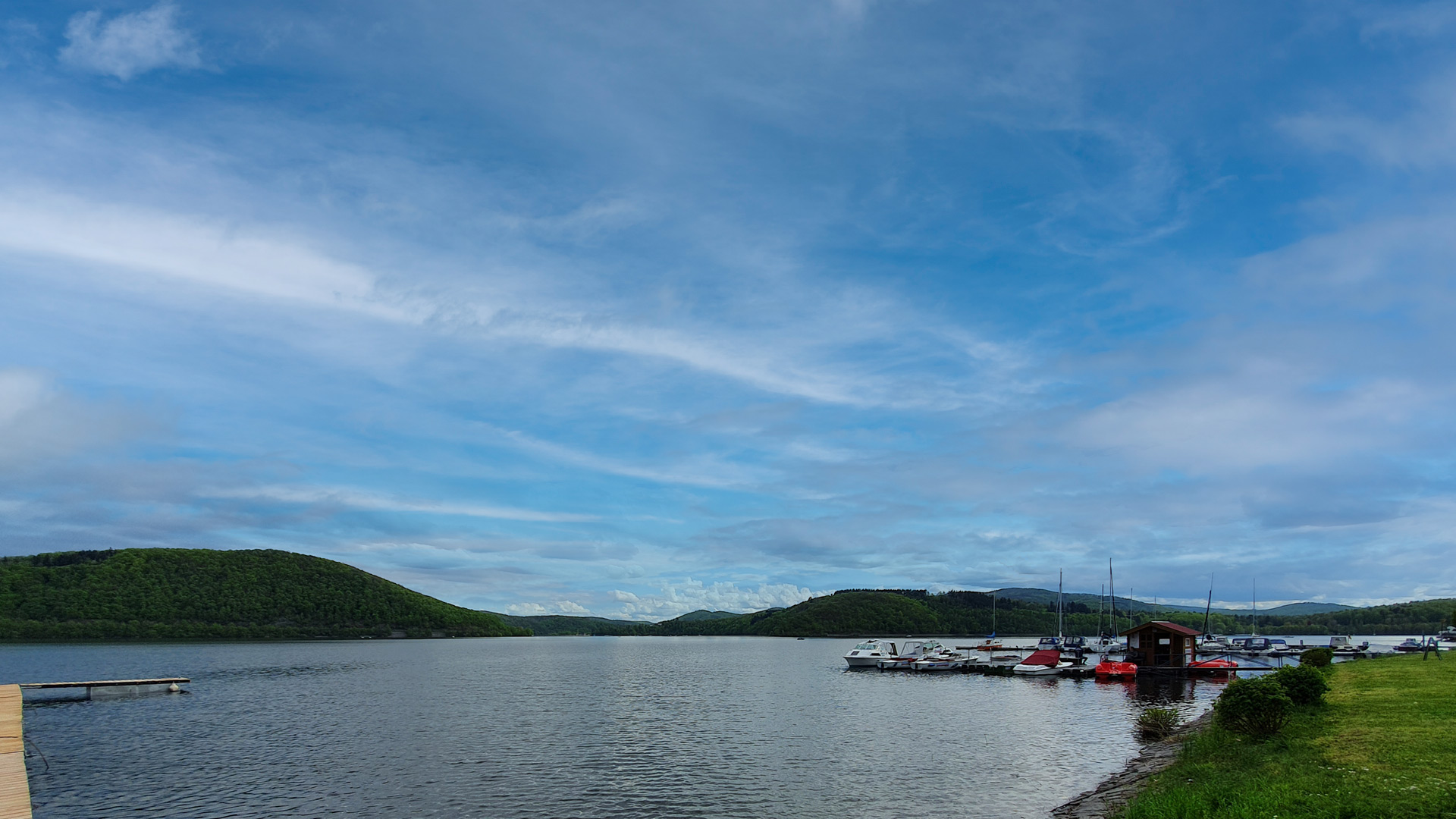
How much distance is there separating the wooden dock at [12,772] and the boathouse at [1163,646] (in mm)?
90323

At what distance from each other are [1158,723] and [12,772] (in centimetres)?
5131

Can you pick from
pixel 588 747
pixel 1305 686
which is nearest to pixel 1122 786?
pixel 1305 686

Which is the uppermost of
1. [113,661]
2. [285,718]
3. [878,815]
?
[878,815]

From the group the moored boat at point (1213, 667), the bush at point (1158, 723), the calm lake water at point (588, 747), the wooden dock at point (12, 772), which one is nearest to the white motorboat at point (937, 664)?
the calm lake water at point (588, 747)

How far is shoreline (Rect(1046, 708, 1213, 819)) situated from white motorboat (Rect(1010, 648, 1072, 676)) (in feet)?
184

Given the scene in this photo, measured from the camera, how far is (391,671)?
348ft

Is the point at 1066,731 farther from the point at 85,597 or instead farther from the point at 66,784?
the point at 85,597

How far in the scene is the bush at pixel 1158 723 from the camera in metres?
43.2

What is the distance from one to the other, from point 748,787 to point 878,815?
22.4ft

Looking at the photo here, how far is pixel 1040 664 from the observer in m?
95.7

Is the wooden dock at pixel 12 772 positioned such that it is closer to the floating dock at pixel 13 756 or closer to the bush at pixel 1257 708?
the floating dock at pixel 13 756

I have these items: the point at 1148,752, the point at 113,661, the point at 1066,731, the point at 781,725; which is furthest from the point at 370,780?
the point at 113,661

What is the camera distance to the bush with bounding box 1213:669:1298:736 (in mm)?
28531

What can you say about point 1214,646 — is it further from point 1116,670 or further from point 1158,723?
point 1158,723
